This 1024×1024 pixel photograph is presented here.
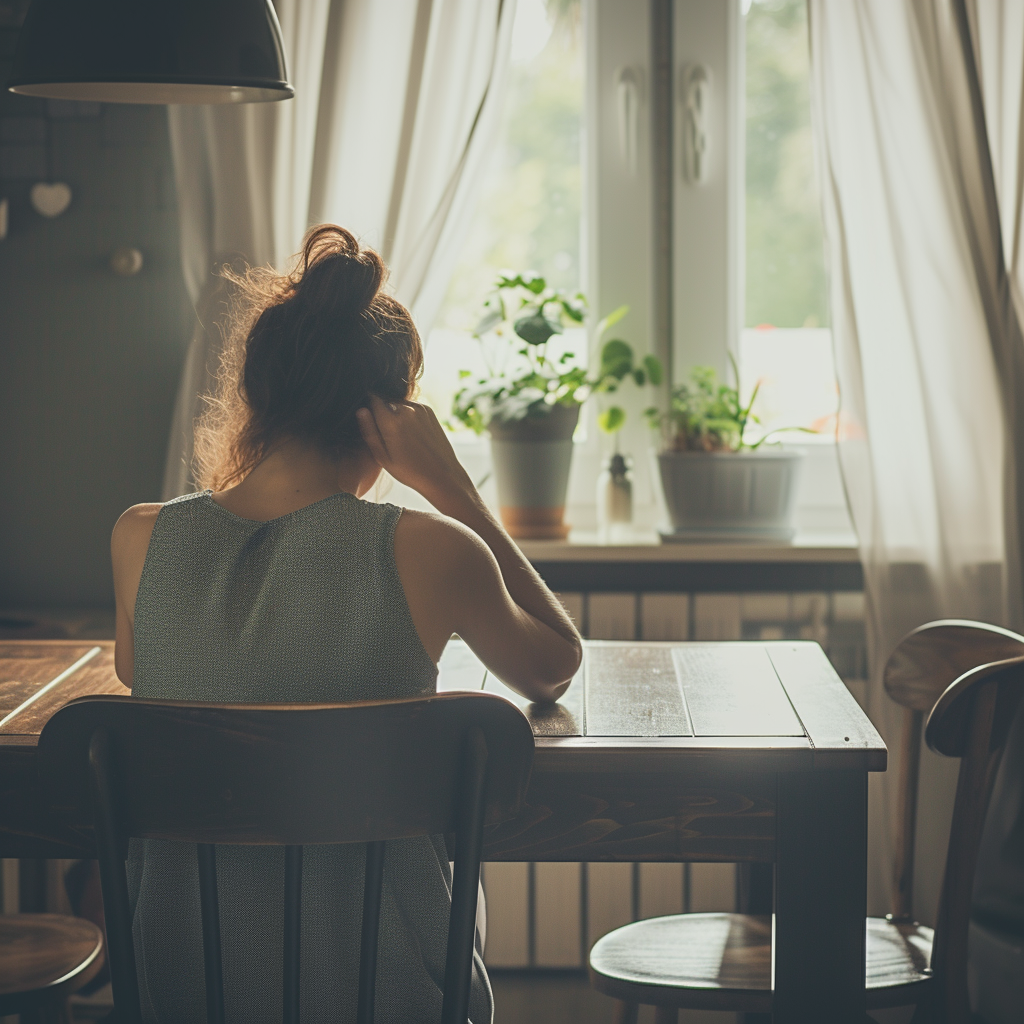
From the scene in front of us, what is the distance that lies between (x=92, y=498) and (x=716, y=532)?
1.26 m

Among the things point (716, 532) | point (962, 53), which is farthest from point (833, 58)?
point (716, 532)

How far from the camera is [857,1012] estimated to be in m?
1.17

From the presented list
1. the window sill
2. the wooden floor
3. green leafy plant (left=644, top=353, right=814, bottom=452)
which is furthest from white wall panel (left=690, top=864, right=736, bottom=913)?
green leafy plant (left=644, top=353, right=814, bottom=452)

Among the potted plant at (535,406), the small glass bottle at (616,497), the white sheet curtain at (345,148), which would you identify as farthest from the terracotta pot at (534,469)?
the white sheet curtain at (345,148)

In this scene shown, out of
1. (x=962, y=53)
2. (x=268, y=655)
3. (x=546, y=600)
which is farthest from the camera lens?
(x=962, y=53)

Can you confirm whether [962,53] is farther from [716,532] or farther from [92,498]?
[92,498]

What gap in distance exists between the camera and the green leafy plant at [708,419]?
223 cm

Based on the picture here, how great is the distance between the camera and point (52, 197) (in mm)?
2314

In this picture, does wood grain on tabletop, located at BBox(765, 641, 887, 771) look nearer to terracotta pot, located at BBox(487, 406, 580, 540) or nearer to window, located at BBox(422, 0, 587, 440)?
terracotta pot, located at BBox(487, 406, 580, 540)

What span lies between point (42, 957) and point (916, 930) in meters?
1.22

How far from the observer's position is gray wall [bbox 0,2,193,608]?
2.31m

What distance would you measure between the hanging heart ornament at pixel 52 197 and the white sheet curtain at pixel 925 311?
1473 millimetres

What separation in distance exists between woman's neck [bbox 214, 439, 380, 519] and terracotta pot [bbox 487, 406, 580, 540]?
1.01 m

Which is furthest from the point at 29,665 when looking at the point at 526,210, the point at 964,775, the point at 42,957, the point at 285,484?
the point at 526,210
